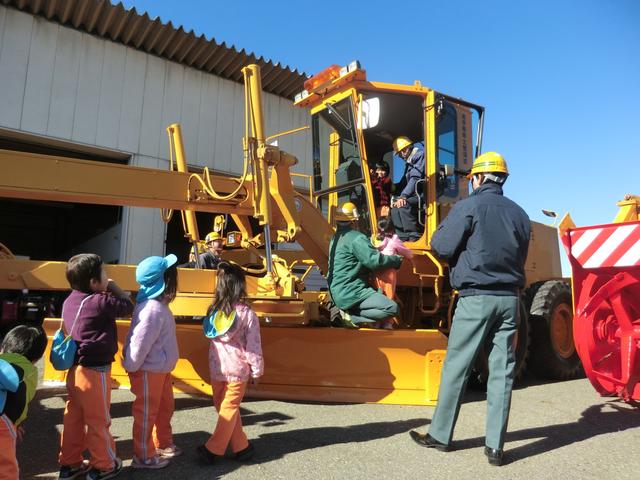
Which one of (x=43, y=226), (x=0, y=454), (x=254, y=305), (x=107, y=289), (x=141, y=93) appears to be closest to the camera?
(x=0, y=454)

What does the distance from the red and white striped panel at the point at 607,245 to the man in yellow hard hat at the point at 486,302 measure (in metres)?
1.29

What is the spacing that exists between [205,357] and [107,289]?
1.71m

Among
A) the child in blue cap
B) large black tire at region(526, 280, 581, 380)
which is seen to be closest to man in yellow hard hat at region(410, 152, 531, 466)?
the child in blue cap

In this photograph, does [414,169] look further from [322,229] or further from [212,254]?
[212,254]

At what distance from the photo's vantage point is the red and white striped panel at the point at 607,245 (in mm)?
4004

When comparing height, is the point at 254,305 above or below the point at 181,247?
below

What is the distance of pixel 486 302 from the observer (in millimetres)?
3195

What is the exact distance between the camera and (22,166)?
3.77m

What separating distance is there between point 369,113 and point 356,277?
1.92m

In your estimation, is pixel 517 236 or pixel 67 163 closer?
pixel 517 236

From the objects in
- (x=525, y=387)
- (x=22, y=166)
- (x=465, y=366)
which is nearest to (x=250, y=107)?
(x=22, y=166)

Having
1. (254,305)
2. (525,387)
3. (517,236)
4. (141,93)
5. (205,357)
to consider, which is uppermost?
(141,93)

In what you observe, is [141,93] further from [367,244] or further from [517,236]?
[517,236]

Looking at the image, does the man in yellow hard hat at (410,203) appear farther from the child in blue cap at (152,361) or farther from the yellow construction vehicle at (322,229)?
the child in blue cap at (152,361)
